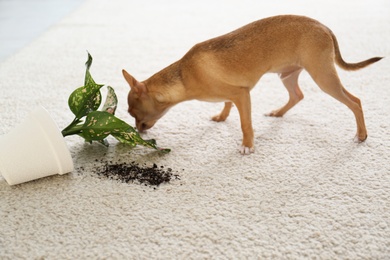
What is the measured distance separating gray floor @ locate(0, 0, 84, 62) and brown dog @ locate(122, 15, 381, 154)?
2006 mm

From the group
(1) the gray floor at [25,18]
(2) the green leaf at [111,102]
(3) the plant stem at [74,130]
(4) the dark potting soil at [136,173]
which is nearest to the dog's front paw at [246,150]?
(4) the dark potting soil at [136,173]

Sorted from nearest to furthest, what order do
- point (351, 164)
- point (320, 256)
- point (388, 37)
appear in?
1. point (320, 256)
2. point (351, 164)
3. point (388, 37)

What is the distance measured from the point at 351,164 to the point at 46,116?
137cm

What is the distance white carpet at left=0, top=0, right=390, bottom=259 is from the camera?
5.37 ft

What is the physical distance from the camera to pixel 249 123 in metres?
2.27

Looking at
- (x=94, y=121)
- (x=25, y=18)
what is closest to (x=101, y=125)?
(x=94, y=121)

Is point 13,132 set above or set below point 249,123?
above

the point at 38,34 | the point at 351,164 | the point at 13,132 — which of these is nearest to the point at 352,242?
the point at 351,164

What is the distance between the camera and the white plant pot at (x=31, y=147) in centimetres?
192

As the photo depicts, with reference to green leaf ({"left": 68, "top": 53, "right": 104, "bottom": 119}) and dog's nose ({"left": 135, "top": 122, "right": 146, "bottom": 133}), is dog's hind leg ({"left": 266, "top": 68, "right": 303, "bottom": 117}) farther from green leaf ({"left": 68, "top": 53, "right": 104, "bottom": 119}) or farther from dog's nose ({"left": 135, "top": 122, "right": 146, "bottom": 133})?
green leaf ({"left": 68, "top": 53, "right": 104, "bottom": 119})

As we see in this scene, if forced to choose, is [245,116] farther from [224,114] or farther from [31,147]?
[31,147]

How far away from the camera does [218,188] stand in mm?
1975

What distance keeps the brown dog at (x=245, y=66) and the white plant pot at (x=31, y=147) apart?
1.46ft

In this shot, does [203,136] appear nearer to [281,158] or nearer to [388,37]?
[281,158]
